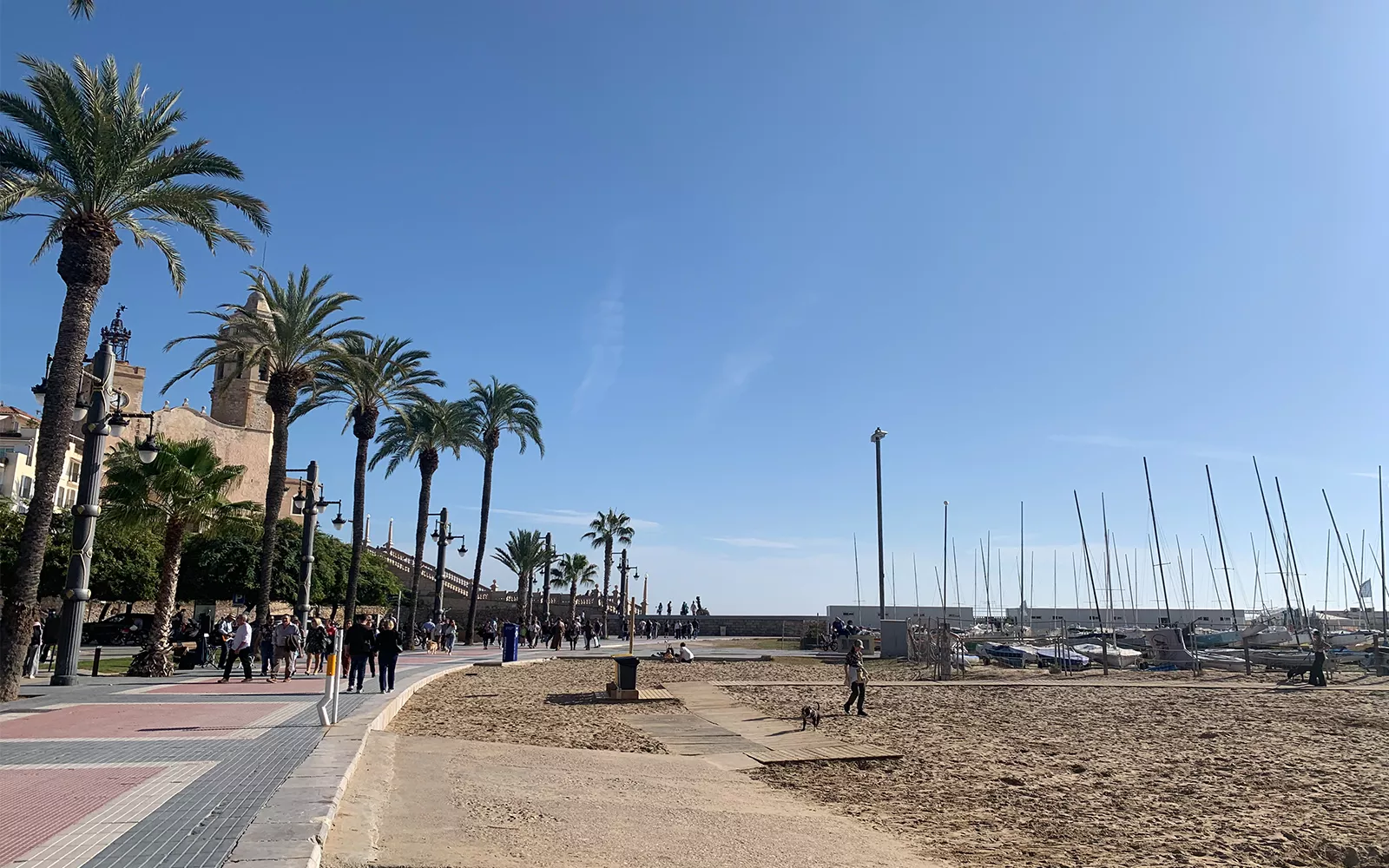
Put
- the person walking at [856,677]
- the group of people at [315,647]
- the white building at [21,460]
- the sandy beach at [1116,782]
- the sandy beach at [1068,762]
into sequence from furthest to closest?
the white building at [21,460], the person walking at [856,677], the group of people at [315,647], the sandy beach at [1068,762], the sandy beach at [1116,782]

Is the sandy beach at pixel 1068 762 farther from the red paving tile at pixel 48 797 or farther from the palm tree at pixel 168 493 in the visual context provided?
the palm tree at pixel 168 493

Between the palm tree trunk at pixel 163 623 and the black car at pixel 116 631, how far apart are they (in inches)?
713

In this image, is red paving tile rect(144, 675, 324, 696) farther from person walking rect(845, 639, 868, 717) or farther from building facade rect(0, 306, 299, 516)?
building facade rect(0, 306, 299, 516)

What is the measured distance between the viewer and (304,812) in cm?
680

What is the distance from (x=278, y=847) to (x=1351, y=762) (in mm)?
15027

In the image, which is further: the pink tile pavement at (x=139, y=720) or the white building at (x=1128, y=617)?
the white building at (x=1128, y=617)

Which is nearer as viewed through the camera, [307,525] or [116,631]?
[307,525]

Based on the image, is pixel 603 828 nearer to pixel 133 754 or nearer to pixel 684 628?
pixel 133 754

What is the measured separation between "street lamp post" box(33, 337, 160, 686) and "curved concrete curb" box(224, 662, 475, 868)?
30.2 feet

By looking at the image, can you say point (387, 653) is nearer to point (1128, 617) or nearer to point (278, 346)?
point (278, 346)

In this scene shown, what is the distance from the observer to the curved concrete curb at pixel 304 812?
18.4 feet

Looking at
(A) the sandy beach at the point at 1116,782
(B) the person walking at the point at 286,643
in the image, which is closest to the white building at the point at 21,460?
(B) the person walking at the point at 286,643

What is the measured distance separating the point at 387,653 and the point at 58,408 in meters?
7.19

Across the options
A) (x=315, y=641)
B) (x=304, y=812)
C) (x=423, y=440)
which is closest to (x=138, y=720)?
(x=304, y=812)
